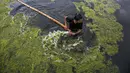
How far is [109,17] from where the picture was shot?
15.8 ft

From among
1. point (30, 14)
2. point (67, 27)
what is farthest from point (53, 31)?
point (30, 14)

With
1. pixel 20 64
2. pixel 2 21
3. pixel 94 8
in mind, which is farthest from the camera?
pixel 94 8

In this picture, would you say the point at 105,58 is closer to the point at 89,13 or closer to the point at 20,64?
the point at 89,13

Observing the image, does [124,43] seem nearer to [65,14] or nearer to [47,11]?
[65,14]

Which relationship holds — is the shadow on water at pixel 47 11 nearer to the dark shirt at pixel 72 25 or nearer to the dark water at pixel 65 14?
the dark water at pixel 65 14

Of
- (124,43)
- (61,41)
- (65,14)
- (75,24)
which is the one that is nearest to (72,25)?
(75,24)

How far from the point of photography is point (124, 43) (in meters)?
4.27

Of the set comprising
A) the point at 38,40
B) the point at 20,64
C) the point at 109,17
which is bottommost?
the point at 20,64

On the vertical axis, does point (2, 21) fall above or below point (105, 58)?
above

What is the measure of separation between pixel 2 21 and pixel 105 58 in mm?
2943

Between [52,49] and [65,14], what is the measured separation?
1.29m

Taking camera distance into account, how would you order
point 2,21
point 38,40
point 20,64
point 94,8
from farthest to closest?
point 94,8, point 2,21, point 38,40, point 20,64

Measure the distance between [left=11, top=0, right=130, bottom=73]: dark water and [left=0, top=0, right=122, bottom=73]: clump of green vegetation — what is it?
0.17 meters

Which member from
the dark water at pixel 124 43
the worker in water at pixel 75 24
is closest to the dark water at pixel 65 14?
the dark water at pixel 124 43
